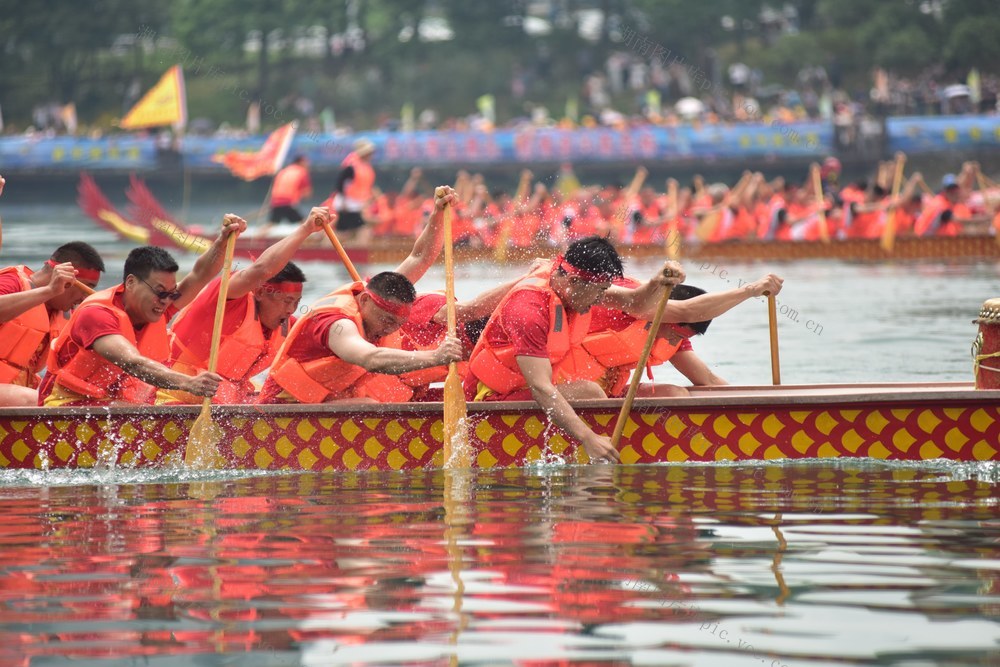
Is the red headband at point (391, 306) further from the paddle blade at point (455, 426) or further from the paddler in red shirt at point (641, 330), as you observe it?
the paddler in red shirt at point (641, 330)

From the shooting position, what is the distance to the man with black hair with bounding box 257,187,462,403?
23.6 feet

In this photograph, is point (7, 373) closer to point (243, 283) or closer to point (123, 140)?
point (243, 283)

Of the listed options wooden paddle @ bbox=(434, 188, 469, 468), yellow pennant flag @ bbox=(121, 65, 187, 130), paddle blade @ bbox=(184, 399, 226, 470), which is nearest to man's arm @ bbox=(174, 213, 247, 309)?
paddle blade @ bbox=(184, 399, 226, 470)

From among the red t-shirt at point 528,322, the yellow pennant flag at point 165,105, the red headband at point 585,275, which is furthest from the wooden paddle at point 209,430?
the yellow pennant flag at point 165,105

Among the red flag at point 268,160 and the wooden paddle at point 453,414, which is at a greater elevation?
the red flag at point 268,160

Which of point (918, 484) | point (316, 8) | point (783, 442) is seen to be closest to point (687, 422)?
point (783, 442)

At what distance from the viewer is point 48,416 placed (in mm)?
7863

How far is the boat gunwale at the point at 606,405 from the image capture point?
7398 millimetres

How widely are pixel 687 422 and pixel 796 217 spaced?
16.2 metres

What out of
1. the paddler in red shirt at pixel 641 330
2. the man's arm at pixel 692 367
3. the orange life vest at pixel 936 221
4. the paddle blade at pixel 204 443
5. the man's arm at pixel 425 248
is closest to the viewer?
the paddle blade at pixel 204 443

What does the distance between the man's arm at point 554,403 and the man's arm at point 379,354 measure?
1.39 feet

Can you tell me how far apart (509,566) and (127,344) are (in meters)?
2.72

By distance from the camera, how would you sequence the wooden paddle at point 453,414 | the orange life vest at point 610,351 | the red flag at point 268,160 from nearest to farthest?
the wooden paddle at point 453,414 < the orange life vest at point 610,351 < the red flag at point 268,160

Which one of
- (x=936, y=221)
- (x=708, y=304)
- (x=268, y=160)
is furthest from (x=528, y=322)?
(x=268, y=160)
